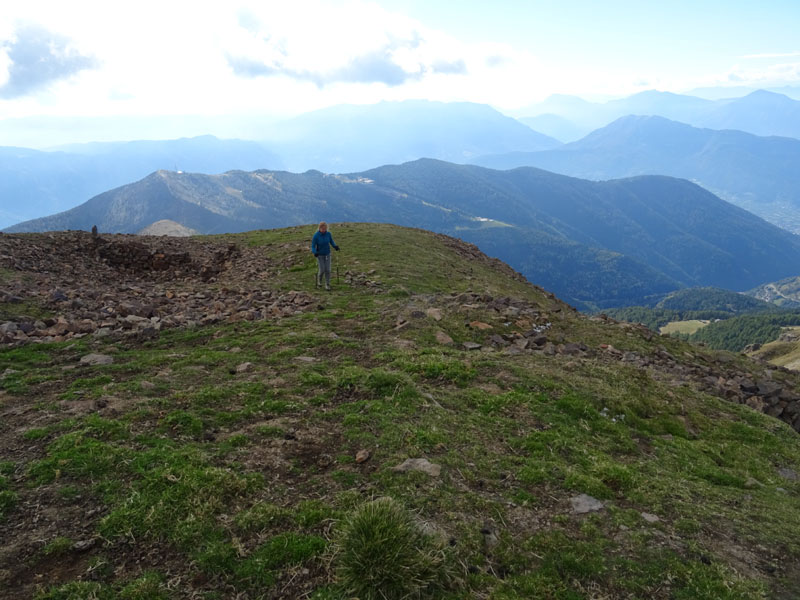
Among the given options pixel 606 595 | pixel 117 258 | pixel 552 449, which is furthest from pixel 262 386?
pixel 117 258

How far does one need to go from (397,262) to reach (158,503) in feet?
84.4

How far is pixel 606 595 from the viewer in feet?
19.4

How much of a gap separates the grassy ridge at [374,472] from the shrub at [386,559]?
2.9 inches

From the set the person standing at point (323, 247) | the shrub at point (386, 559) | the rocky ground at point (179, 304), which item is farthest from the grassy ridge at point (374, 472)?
the person standing at point (323, 247)

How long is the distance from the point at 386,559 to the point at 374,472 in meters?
2.79

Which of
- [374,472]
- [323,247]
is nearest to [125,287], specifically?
[323,247]

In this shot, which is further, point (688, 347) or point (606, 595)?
point (688, 347)

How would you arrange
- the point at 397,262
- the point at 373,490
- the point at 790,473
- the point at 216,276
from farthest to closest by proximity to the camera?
the point at 397,262 → the point at 216,276 → the point at 790,473 → the point at 373,490

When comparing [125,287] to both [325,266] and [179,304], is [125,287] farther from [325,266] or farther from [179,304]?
[325,266]

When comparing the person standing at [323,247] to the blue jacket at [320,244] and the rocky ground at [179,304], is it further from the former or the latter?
the rocky ground at [179,304]

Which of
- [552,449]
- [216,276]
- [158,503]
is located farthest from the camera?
[216,276]

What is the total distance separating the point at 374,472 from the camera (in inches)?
326

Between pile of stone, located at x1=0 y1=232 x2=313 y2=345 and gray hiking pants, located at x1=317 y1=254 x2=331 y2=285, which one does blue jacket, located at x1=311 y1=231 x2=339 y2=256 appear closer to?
gray hiking pants, located at x1=317 y1=254 x2=331 y2=285

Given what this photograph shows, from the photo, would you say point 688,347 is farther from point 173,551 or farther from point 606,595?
point 173,551
